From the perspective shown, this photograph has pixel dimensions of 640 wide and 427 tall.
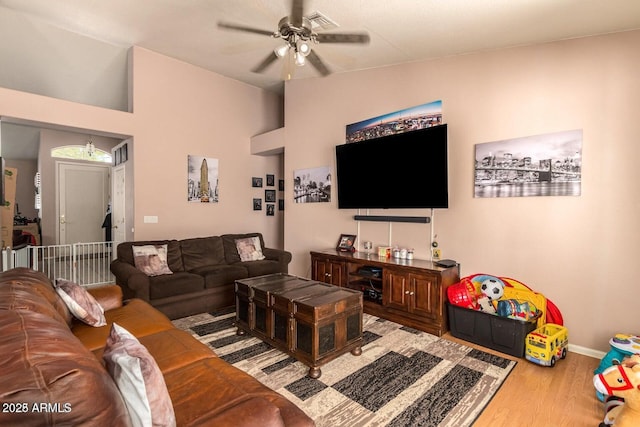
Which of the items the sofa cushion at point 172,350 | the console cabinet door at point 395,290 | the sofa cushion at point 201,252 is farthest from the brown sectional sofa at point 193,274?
the console cabinet door at point 395,290

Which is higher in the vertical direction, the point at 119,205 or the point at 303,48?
the point at 303,48

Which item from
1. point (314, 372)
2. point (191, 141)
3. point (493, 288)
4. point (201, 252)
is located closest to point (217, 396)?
point (314, 372)

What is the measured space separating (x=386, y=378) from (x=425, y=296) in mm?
1166

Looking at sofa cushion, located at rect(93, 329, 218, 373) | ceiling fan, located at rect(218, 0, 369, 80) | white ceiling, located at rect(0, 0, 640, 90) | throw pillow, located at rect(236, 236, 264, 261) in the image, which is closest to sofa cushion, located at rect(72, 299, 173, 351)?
sofa cushion, located at rect(93, 329, 218, 373)

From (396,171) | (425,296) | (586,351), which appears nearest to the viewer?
(586,351)

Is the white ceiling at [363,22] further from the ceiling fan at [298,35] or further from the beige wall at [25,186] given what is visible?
the beige wall at [25,186]

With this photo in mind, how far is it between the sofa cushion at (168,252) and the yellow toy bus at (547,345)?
13.4 feet

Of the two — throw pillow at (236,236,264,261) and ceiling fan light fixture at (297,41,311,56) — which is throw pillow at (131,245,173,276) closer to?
throw pillow at (236,236,264,261)

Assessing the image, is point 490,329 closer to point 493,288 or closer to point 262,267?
point 493,288

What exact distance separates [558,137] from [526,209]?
2.35ft

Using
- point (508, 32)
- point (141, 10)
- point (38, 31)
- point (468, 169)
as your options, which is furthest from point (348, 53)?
point (38, 31)

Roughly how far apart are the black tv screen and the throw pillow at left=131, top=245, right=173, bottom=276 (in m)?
2.53

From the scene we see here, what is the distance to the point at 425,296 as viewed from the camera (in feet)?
11.2

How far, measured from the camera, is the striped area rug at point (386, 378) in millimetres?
2082
